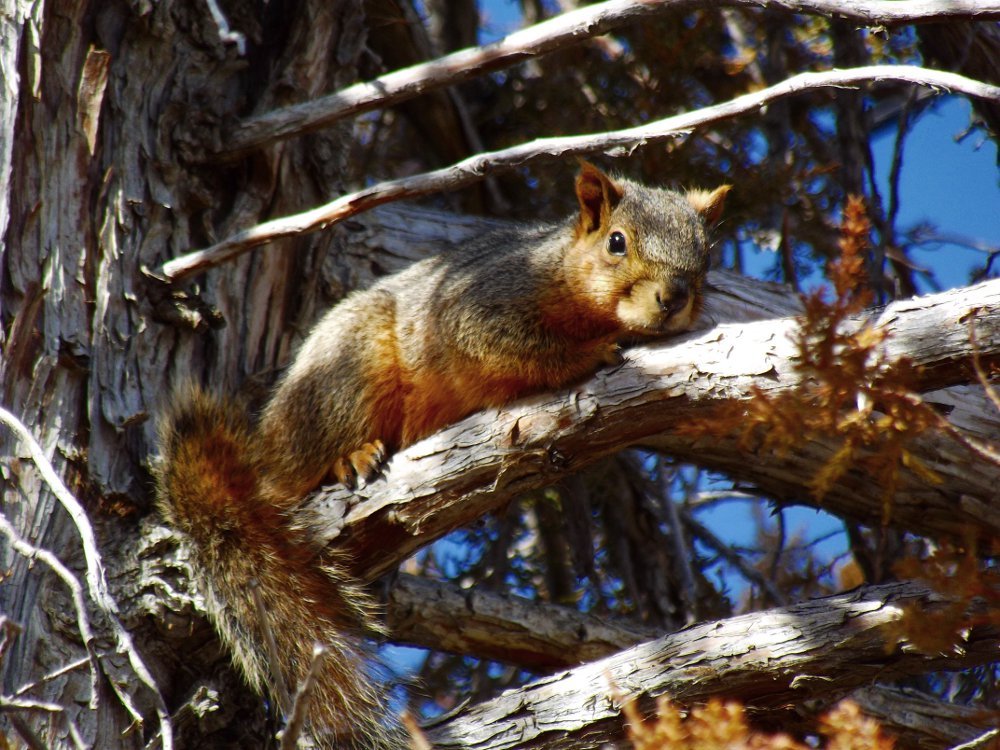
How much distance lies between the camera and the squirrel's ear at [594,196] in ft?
9.75

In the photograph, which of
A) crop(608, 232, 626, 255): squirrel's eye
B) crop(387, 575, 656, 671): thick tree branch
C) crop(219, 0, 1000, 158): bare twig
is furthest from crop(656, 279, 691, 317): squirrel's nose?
crop(387, 575, 656, 671): thick tree branch

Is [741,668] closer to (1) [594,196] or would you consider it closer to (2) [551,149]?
(2) [551,149]

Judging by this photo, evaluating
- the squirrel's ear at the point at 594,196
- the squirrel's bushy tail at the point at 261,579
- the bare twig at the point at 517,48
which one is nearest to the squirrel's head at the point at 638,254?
the squirrel's ear at the point at 594,196

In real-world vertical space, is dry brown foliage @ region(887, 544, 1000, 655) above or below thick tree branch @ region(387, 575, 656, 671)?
above

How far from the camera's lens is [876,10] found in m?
2.32

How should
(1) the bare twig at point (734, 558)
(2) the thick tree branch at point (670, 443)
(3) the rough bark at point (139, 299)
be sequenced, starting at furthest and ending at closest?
(1) the bare twig at point (734, 558)
(3) the rough bark at point (139, 299)
(2) the thick tree branch at point (670, 443)

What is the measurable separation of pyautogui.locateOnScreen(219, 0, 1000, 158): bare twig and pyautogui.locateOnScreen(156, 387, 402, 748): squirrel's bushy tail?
2.49 ft

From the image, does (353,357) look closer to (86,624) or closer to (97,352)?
(97,352)

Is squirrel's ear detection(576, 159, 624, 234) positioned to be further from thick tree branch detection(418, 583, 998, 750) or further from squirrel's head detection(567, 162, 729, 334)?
thick tree branch detection(418, 583, 998, 750)

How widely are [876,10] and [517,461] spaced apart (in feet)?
4.15

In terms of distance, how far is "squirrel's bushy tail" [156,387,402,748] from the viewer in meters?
2.41

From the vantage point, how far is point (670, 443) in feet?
9.75

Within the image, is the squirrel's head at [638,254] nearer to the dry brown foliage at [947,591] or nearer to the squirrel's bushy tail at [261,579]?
the squirrel's bushy tail at [261,579]

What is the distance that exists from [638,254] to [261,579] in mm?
1261
